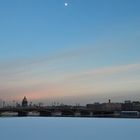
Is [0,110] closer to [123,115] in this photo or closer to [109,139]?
[123,115]

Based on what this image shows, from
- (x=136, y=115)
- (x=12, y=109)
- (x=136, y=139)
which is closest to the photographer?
(x=136, y=139)

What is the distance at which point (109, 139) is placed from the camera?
53.7m

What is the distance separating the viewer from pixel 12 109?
631 ft

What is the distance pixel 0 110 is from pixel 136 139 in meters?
144

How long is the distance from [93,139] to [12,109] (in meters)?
142

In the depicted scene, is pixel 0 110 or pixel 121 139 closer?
pixel 121 139

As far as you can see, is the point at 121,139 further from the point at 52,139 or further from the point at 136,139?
the point at 52,139

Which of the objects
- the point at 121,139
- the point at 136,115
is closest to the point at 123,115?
the point at 136,115

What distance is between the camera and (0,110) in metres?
189

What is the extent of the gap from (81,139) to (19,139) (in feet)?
27.8

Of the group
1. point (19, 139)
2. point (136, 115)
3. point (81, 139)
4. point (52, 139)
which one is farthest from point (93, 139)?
point (136, 115)

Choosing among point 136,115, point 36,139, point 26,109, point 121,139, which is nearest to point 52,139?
point 36,139

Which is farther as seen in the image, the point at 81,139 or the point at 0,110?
the point at 0,110

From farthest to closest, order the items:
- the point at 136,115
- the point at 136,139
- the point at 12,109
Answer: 1. the point at 12,109
2. the point at 136,115
3. the point at 136,139
